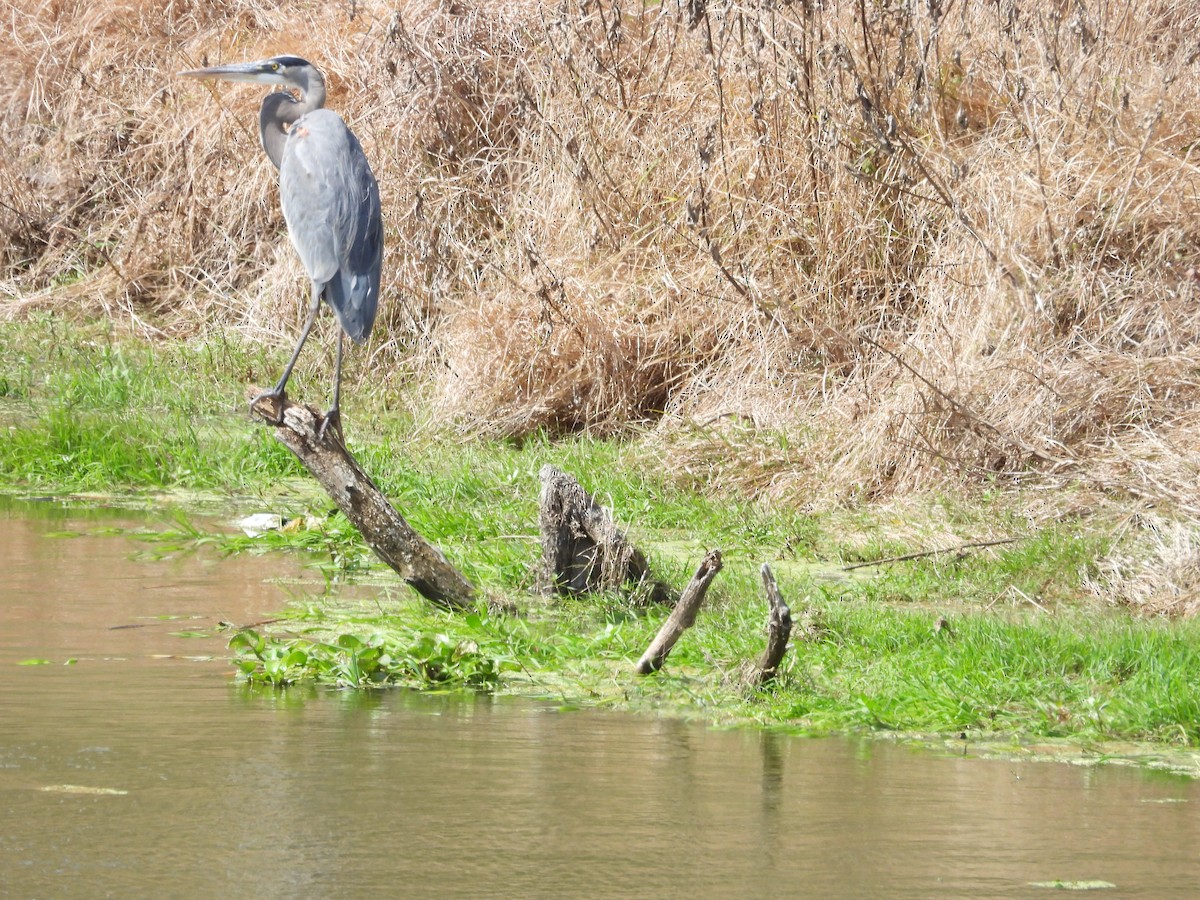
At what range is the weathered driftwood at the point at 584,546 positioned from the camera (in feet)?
18.3

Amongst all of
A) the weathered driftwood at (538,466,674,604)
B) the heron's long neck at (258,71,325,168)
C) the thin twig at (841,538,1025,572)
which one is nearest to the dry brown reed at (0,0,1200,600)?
the thin twig at (841,538,1025,572)

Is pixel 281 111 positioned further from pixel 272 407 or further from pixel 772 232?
pixel 272 407

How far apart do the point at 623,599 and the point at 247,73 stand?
410cm

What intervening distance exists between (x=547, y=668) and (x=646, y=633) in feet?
1.46

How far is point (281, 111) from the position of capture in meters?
8.06

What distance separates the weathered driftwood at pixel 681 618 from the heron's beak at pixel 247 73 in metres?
4.53

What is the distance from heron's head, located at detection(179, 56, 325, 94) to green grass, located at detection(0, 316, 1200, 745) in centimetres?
177

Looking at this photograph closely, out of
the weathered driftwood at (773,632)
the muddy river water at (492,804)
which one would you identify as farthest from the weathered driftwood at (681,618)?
the muddy river water at (492,804)

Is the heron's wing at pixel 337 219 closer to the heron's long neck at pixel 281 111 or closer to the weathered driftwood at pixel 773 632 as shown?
the heron's long neck at pixel 281 111

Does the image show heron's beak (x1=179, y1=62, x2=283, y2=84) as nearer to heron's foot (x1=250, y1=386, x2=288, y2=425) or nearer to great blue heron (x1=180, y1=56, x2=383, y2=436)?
great blue heron (x1=180, y1=56, x2=383, y2=436)

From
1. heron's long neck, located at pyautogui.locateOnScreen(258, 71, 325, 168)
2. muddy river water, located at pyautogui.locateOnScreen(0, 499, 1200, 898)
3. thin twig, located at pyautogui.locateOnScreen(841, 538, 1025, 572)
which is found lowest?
muddy river water, located at pyautogui.locateOnScreen(0, 499, 1200, 898)

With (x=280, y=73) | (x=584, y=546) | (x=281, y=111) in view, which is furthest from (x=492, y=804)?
(x=280, y=73)

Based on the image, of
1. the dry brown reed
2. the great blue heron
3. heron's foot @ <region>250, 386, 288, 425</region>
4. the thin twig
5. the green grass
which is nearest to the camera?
the green grass

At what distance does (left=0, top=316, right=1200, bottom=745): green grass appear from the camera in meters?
4.44
